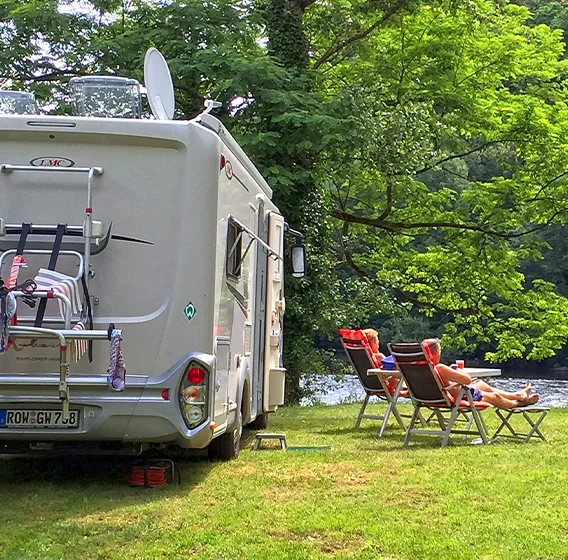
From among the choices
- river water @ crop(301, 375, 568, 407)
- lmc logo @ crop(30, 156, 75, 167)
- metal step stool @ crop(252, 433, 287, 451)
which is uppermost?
lmc logo @ crop(30, 156, 75, 167)

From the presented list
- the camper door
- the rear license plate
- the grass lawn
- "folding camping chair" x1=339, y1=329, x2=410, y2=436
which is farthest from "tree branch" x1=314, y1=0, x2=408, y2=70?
the rear license plate

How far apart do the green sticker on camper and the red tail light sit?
0.32 meters

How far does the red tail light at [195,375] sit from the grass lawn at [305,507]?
72 centimetres

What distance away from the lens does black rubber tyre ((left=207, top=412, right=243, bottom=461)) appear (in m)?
7.46

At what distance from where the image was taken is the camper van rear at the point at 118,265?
591cm

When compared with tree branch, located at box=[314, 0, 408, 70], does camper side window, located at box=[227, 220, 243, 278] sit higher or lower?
lower

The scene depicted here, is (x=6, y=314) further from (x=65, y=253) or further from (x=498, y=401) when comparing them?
(x=498, y=401)

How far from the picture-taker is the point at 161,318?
5949 mm

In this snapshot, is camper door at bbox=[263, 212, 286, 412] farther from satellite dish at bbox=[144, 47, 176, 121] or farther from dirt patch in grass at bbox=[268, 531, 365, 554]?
dirt patch in grass at bbox=[268, 531, 365, 554]

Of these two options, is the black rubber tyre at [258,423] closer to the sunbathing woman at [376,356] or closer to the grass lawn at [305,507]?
the sunbathing woman at [376,356]

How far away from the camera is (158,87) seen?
743cm

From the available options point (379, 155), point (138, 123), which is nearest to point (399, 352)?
point (138, 123)

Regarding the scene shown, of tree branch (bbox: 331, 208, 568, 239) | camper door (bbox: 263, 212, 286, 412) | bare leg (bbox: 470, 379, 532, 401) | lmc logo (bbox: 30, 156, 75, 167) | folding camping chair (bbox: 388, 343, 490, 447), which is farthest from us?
tree branch (bbox: 331, 208, 568, 239)

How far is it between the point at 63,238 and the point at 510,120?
13545 mm
